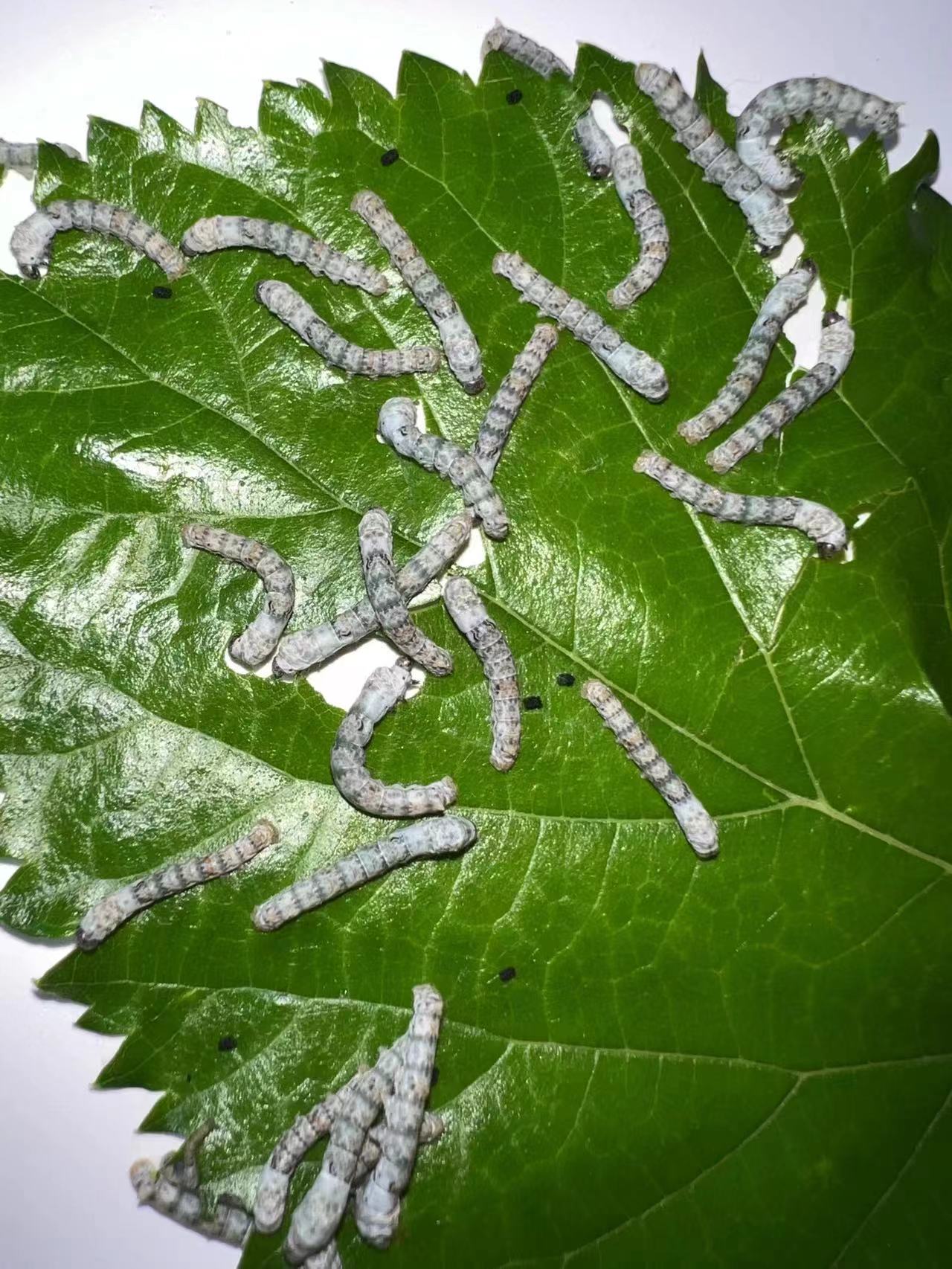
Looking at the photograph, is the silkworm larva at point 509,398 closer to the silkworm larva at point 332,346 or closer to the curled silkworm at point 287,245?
the silkworm larva at point 332,346

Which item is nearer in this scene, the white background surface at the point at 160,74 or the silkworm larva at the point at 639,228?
the silkworm larva at the point at 639,228

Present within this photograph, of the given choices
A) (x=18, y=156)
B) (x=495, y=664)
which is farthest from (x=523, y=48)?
(x=495, y=664)

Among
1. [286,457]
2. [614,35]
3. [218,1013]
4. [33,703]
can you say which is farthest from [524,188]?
[218,1013]

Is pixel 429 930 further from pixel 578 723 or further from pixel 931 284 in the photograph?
pixel 931 284

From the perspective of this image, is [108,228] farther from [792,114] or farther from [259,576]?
[792,114]

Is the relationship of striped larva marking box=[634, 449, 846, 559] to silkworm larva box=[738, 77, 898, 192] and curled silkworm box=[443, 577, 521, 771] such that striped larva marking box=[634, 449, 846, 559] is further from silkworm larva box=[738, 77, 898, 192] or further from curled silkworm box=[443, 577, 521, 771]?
silkworm larva box=[738, 77, 898, 192]

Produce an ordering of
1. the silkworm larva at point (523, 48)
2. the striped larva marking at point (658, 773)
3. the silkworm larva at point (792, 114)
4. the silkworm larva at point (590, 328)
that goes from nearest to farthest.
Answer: the striped larva marking at point (658, 773) < the silkworm larva at point (590, 328) < the silkworm larva at point (792, 114) < the silkworm larva at point (523, 48)

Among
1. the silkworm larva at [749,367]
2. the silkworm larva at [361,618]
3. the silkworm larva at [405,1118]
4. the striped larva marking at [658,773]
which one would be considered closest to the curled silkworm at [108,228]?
the silkworm larva at [361,618]

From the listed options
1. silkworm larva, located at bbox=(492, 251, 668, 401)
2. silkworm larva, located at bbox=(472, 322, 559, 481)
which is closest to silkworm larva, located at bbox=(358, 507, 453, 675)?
silkworm larva, located at bbox=(472, 322, 559, 481)
